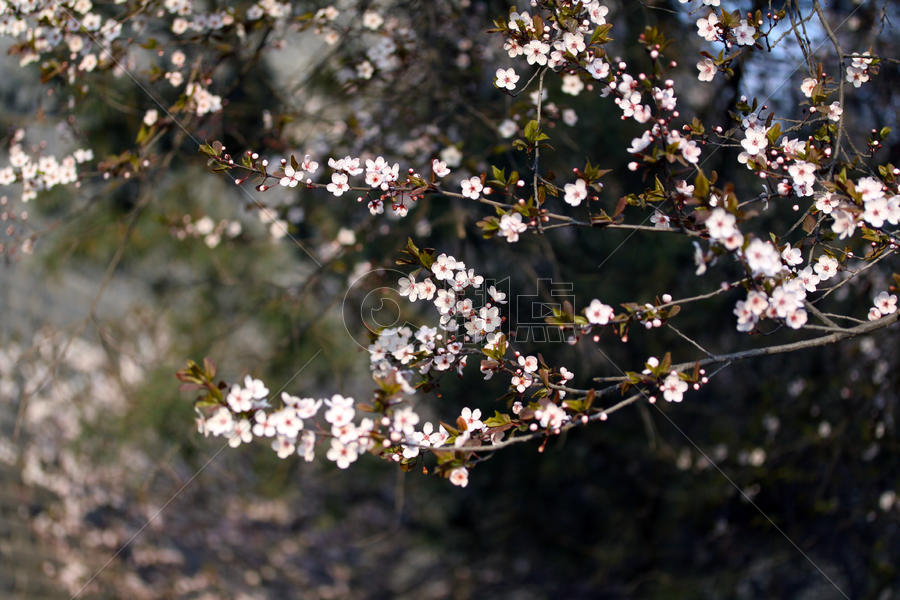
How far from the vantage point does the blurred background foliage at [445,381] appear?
248cm

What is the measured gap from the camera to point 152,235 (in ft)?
11.7

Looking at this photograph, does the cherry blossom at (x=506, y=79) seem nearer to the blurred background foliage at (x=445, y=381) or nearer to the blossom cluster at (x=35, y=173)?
the blurred background foliage at (x=445, y=381)

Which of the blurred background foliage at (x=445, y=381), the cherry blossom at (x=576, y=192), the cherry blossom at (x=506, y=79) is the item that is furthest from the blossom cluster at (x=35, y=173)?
the cherry blossom at (x=576, y=192)

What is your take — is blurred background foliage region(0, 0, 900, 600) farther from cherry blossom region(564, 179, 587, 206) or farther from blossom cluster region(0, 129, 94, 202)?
cherry blossom region(564, 179, 587, 206)

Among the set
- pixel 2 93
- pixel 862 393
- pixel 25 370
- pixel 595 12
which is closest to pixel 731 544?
pixel 862 393

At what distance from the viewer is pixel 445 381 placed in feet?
11.3

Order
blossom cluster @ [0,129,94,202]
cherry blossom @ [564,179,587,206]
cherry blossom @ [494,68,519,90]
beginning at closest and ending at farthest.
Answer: cherry blossom @ [564,179,587,206] < cherry blossom @ [494,68,519,90] < blossom cluster @ [0,129,94,202]

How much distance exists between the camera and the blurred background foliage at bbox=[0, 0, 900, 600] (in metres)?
2.48

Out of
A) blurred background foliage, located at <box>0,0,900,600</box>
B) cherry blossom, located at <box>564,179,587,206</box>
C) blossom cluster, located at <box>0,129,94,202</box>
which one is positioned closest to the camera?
cherry blossom, located at <box>564,179,587,206</box>

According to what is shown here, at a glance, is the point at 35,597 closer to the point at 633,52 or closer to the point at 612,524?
the point at 612,524

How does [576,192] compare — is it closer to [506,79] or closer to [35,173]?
[506,79]

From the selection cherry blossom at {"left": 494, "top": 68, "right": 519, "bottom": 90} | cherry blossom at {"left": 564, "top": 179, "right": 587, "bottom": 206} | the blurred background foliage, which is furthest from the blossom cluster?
cherry blossom at {"left": 564, "top": 179, "right": 587, "bottom": 206}

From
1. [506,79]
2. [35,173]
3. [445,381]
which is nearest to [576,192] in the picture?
[506,79]

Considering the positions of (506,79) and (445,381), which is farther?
(445,381)
